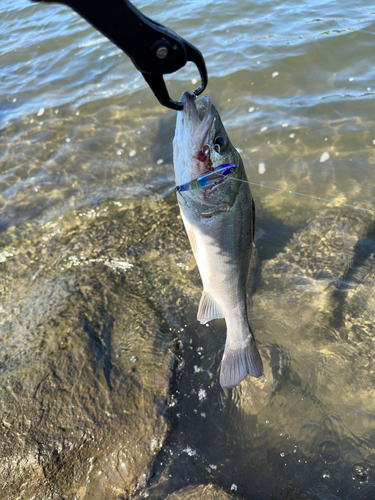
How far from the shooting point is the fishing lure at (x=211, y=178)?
7.77 feet

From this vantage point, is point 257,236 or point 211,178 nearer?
point 211,178

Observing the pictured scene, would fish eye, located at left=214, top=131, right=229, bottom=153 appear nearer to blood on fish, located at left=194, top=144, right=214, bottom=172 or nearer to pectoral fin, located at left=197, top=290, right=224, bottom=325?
blood on fish, located at left=194, top=144, right=214, bottom=172

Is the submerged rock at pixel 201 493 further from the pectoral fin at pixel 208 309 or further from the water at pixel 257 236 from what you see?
the pectoral fin at pixel 208 309

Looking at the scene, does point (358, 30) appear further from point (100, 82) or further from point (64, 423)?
point (64, 423)

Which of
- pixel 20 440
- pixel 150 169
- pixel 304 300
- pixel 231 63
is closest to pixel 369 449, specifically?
pixel 304 300

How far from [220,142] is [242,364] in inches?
74.2

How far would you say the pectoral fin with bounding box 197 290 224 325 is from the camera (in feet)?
10.2

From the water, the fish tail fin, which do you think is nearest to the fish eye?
the fish tail fin

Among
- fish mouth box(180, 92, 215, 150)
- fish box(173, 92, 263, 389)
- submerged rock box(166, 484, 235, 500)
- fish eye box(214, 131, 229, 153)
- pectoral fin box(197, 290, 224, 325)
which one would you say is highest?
fish mouth box(180, 92, 215, 150)

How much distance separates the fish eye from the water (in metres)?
2.08

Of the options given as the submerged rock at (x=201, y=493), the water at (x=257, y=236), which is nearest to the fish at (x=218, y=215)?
the water at (x=257, y=236)

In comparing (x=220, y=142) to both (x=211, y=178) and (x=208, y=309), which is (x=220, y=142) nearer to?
(x=211, y=178)

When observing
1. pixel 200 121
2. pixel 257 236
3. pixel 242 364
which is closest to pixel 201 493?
pixel 242 364

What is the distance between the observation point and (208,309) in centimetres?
317
